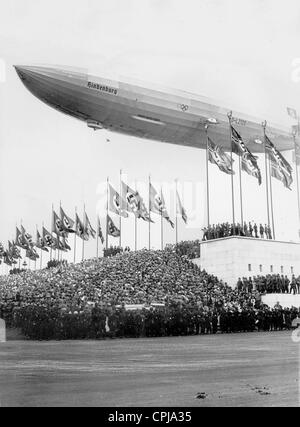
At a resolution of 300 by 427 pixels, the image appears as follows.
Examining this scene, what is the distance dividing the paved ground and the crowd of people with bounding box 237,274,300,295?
44.0 ft

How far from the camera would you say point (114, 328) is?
1938cm

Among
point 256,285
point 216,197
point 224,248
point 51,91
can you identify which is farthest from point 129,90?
point 256,285

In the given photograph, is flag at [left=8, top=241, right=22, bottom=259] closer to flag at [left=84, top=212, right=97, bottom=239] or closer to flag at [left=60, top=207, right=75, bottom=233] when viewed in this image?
flag at [left=84, top=212, right=97, bottom=239]

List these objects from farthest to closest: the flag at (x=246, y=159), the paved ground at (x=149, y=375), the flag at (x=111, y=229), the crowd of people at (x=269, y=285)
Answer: the flag at (x=111, y=229)
the flag at (x=246, y=159)
the crowd of people at (x=269, y=285)
the paved ground at (x=149, y=375)

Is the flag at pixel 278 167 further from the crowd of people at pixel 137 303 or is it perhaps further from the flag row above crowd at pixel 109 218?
the flag row above crowd at pixel 109 218

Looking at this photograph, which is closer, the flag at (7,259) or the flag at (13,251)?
the flag at (13,251)

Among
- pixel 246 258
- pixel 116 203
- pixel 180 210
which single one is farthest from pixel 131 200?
pixel 246 258

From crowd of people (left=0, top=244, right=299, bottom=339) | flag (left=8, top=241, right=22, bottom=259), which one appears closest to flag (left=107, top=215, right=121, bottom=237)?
crowd of people (left=0, top=244, right=299, bottom=339)

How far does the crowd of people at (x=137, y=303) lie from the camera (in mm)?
19375

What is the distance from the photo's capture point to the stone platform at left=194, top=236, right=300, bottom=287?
104 ft

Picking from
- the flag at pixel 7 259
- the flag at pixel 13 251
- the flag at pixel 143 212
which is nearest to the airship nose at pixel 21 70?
the flag at pixel 143 212

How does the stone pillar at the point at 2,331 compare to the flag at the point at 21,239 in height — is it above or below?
below

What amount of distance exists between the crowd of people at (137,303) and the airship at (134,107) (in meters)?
8.89

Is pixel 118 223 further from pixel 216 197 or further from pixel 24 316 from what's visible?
pixel 24 316
